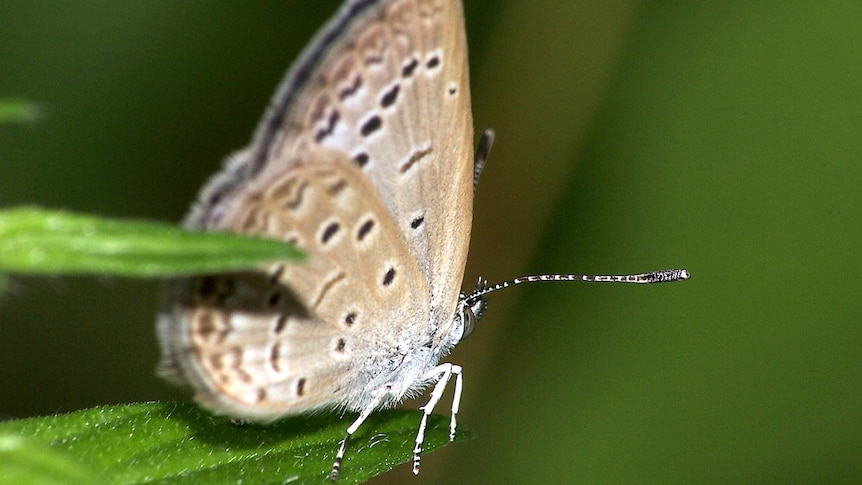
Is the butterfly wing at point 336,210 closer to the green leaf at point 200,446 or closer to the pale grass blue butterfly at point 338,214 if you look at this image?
the pale grass blue butterfly at point 338,214

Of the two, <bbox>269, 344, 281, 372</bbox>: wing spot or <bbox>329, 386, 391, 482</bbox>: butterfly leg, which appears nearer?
<bbox>329, 386, 391, 482</bbox>: butterfly leg

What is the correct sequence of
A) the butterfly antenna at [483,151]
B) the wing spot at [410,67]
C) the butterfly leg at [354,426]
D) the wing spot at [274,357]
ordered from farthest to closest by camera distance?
the butterfly antenna at [483,151], the wing spot at [274,357], the wing spot at [410,67], the butterfly leg at [354,426]

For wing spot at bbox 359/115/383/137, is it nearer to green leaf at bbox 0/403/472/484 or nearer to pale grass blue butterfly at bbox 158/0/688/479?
pale grass blue butterfly at bbox 158/0/688/479

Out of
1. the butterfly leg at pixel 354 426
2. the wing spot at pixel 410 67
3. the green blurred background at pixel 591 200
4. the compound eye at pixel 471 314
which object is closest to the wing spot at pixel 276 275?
the butterfly leg at pixel 354 426

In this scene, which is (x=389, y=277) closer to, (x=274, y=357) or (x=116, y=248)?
(x=274, y=357)

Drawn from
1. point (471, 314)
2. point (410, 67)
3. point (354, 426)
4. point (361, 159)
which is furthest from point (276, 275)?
point (471, 314)

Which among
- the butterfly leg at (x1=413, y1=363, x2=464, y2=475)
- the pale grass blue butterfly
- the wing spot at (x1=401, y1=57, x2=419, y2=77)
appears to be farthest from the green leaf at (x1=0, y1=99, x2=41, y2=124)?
the butterfly leg at (x1=413, y1=363, x2=464, y2=475)

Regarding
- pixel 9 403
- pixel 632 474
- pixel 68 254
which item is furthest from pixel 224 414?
pixel 632 474
